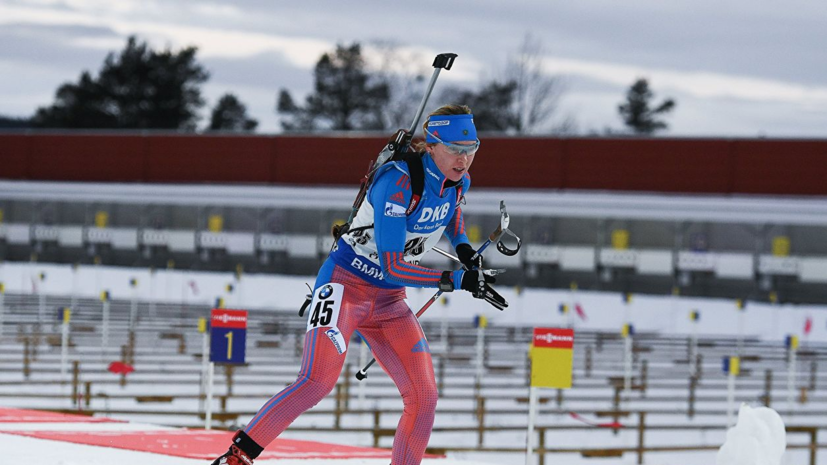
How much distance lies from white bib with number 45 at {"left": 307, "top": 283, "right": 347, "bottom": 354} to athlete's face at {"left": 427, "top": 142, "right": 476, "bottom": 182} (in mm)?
775

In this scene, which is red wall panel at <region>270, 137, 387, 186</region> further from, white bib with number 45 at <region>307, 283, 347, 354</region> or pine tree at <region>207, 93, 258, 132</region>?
white bib with number 45 at <region>307, 283, 347, 354</region>

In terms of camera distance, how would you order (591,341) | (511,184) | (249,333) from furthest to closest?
(511,184) < (591,341) < (249,333)

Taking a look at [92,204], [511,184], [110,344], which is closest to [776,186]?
[511,184]

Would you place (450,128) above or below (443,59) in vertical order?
below

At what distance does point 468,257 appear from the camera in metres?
5.77

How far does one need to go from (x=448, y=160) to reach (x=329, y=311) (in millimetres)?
942

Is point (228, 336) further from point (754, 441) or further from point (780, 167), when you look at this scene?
point (780, 167)

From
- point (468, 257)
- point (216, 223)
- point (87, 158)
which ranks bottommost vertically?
point (468, 257)

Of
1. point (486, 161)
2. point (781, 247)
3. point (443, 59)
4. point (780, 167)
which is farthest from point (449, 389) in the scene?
point (780, 167)

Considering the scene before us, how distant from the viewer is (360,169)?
4172cm

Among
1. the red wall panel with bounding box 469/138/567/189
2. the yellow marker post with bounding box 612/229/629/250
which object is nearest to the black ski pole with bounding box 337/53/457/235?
the yellow marker post with bounding box 612/229/629/250

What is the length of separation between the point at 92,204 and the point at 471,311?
19.2 m

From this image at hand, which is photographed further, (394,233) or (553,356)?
(553,356)

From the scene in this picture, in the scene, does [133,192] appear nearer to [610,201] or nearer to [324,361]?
[610,201]
